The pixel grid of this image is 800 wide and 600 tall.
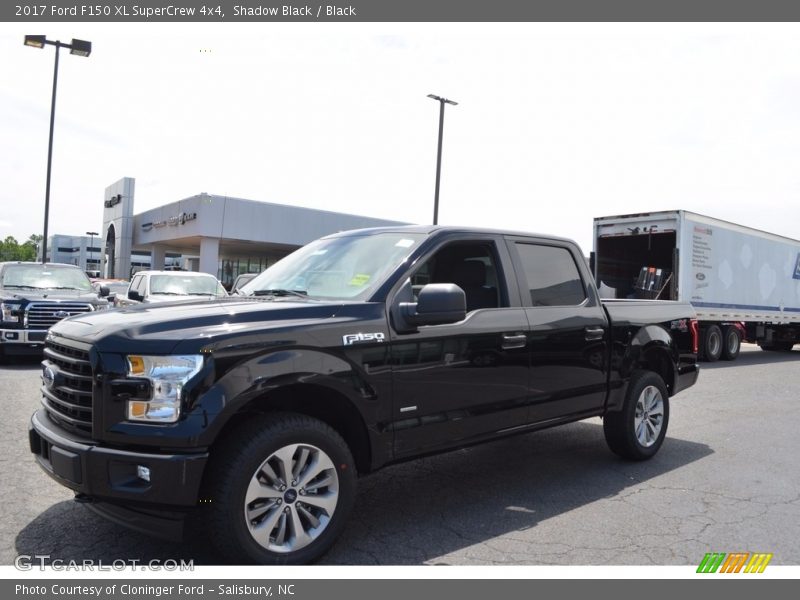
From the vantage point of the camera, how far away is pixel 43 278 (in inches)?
484

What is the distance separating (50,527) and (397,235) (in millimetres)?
2869

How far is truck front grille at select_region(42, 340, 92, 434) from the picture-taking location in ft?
10.6

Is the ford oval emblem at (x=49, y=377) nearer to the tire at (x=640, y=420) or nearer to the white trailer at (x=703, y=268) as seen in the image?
the tire at (x=640, y=420)

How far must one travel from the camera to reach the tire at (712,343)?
15945mm

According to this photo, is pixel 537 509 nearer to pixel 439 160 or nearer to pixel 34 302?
pixel 34 302

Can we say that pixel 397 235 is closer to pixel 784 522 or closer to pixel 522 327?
pixel 522 327

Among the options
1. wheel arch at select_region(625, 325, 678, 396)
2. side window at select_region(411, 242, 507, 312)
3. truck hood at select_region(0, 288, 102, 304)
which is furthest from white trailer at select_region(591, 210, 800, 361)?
truck hood at select_region(0, 288, 102, 304)

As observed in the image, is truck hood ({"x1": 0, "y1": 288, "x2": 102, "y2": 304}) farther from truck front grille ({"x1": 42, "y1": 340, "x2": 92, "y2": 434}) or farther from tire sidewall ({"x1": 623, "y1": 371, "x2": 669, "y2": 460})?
tire sidewall ({"x1": 623, "y1": 371, "x2": 669, "y2": 460})

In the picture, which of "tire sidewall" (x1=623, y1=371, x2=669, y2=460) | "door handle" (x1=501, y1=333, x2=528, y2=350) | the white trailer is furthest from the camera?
the white trailer

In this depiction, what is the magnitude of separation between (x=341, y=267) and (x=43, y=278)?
10353 mm

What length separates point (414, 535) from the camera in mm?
3912

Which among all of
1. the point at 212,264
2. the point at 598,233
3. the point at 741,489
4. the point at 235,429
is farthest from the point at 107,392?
the point at 212,264

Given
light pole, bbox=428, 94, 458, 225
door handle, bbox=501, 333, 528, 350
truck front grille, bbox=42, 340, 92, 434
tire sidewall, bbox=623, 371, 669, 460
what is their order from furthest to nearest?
light pole, bbox=428, 94, 458, 225
tire sidewall, bbox=623, 371, 669, 460
door handle, bbox=501, 333, 528, 350
truck front grille, bbox=42, 340, 92, 434
